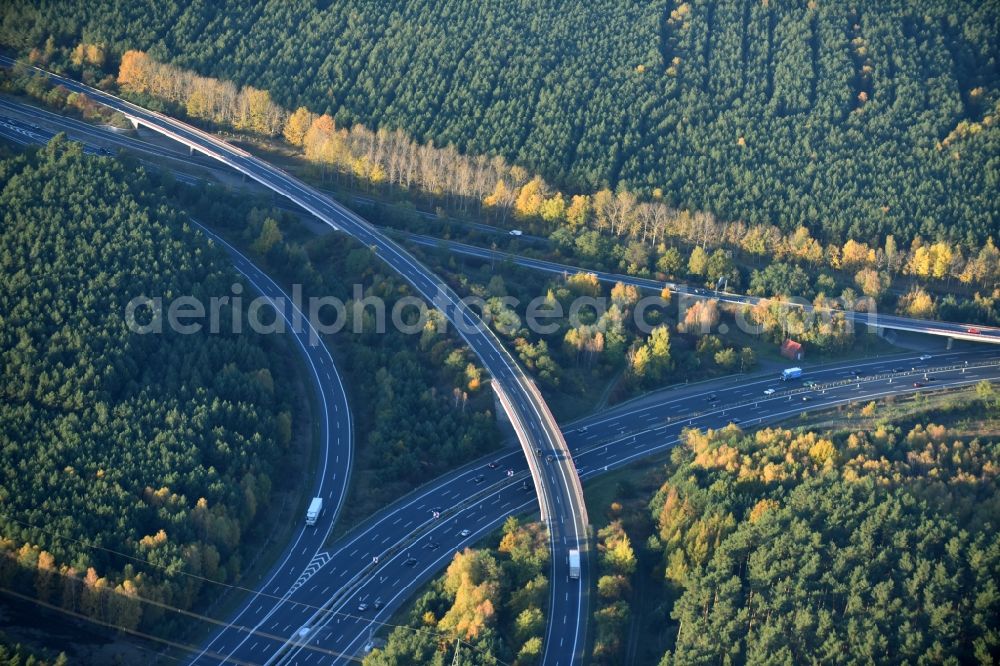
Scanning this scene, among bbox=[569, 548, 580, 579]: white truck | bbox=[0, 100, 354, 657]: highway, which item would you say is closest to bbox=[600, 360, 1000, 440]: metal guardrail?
bbox=[569, 548, 580, 579]: white truck

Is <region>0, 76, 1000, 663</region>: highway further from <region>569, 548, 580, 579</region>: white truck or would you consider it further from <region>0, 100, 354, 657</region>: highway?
<region>569, 548, 580, 579</region>: white truck

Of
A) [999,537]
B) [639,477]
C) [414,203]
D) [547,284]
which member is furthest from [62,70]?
[999,537]

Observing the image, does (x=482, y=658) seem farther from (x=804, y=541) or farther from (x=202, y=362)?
(x=202, y=362)

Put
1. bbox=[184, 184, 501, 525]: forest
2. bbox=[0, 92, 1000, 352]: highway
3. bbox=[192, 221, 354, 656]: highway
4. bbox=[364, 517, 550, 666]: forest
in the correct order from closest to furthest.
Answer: bbox=[364, 517, 550, 666]: forest
bbox=[192, 221, 354, 656]: highway
bbox=[184, 184, 501, 525]: forest
bbox=[0, 92, 1000, 352]: highway

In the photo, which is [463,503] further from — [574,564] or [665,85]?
[665,85]

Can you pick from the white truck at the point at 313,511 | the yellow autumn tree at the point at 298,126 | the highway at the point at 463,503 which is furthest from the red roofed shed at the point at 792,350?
the yellow autumn tree at the point at 298,126
